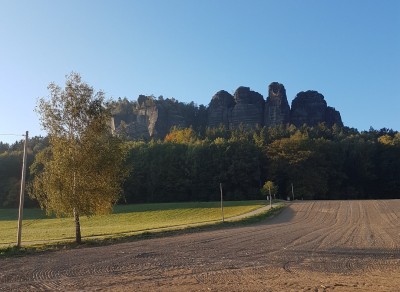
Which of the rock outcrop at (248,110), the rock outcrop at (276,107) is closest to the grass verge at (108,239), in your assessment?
the rock outcrop at (276,107)

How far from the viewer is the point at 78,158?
2442cm

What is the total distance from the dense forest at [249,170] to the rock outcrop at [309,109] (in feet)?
159

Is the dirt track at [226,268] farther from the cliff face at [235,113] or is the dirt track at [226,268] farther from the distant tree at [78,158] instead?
the cliff face at [235,113]

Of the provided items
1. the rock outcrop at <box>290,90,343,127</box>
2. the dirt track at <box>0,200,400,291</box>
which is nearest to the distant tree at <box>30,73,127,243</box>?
the dirt track at <box>0,200,400,291</box>

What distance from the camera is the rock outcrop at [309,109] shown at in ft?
494

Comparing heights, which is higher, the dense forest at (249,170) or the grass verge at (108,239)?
the dense forest at (249,170)

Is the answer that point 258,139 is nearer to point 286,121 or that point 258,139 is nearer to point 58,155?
point 286,121

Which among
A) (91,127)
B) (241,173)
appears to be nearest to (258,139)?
(241,173)

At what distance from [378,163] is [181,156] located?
44.7 meters

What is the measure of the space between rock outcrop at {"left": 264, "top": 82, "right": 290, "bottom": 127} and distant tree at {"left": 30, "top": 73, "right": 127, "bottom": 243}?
125 metres

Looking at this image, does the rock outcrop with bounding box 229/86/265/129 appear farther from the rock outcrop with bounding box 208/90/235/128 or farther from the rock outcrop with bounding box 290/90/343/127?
the rock outcrop with bounding box 290/90/343/127

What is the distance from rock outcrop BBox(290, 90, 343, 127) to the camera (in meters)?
150

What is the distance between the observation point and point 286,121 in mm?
149125

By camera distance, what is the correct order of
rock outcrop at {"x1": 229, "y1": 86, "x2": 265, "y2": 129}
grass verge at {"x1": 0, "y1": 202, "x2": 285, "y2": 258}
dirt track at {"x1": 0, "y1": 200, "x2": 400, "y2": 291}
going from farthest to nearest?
rock outcrop at {"x1": 229, "y1": 86, "x2": 265, "y2": 129} → grass verge at {"x1": 0, "y1": 202, "x2": 285, "y2": 258} → dirt track at {"x1": 0, "y1": 200, "x2": 400, "y2": 291}
